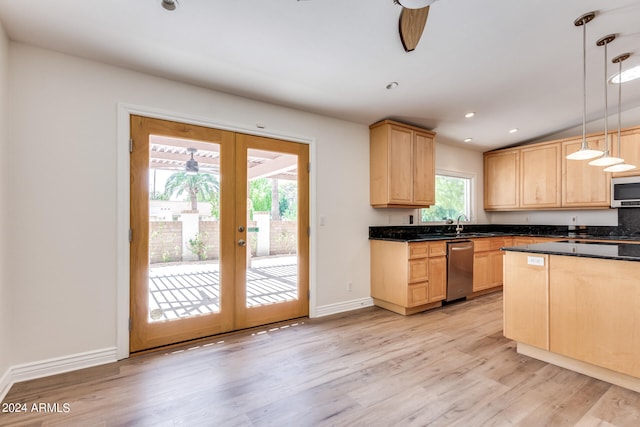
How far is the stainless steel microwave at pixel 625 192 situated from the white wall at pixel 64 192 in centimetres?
561

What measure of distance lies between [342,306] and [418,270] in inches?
40.8

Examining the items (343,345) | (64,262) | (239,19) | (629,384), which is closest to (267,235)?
(343,345)

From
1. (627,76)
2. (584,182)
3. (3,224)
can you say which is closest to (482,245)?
(584,182)

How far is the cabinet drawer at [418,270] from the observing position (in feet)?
11.6

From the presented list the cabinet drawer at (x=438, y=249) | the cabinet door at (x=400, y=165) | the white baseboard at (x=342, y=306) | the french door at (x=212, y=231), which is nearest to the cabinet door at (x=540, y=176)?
the cabinet drawer at (x=438, y=249)

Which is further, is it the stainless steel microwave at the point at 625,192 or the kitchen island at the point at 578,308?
the stainless steel microwave at the point at 625,192

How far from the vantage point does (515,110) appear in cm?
389

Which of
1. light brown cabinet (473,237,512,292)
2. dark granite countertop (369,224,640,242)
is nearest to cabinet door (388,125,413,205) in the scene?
dark granite countertop (369,224,640,242)

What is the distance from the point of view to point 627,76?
10.3 ft

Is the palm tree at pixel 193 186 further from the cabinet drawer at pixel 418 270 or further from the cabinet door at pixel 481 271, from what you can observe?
the cabinet door at pixel 481 271

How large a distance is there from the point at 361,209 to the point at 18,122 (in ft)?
10.8

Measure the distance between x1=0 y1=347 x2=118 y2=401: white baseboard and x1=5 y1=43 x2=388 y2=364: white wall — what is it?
4cm

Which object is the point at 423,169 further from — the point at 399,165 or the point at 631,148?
the point at 631,148

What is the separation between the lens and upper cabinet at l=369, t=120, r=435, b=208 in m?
3.77
